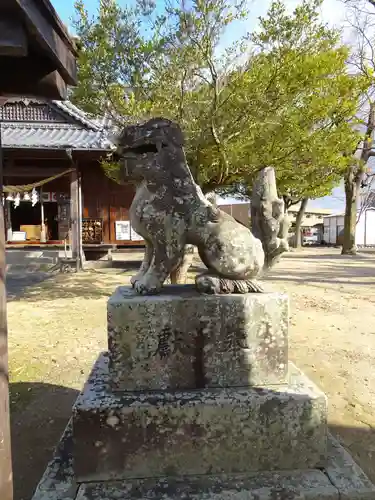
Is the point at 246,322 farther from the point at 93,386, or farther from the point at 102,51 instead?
the point at 102,51

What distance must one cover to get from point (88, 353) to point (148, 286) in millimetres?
2773

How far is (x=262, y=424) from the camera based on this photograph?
6.22 feet

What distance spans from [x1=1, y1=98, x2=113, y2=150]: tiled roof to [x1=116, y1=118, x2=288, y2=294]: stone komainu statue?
867 cm

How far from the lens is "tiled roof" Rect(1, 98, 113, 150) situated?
34.5 feet

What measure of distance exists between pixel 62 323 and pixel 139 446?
4.14 m

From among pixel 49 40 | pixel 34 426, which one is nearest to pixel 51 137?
pixel 34 426

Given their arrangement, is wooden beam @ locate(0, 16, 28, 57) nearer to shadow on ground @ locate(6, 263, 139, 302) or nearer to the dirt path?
the dirt path

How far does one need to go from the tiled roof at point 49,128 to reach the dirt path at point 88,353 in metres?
4.08

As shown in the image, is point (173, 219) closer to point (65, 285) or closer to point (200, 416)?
point (200, 416)

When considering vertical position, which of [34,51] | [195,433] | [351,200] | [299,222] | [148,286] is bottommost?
[195,433]

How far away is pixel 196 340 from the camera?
199 centimetres

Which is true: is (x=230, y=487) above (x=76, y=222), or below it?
below

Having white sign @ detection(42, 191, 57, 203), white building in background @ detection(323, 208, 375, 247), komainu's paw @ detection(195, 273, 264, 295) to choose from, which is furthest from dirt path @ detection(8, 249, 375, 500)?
white building in background @ detection(323, 208, 375, 247)

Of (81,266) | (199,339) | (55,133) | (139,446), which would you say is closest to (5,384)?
(139,446)
